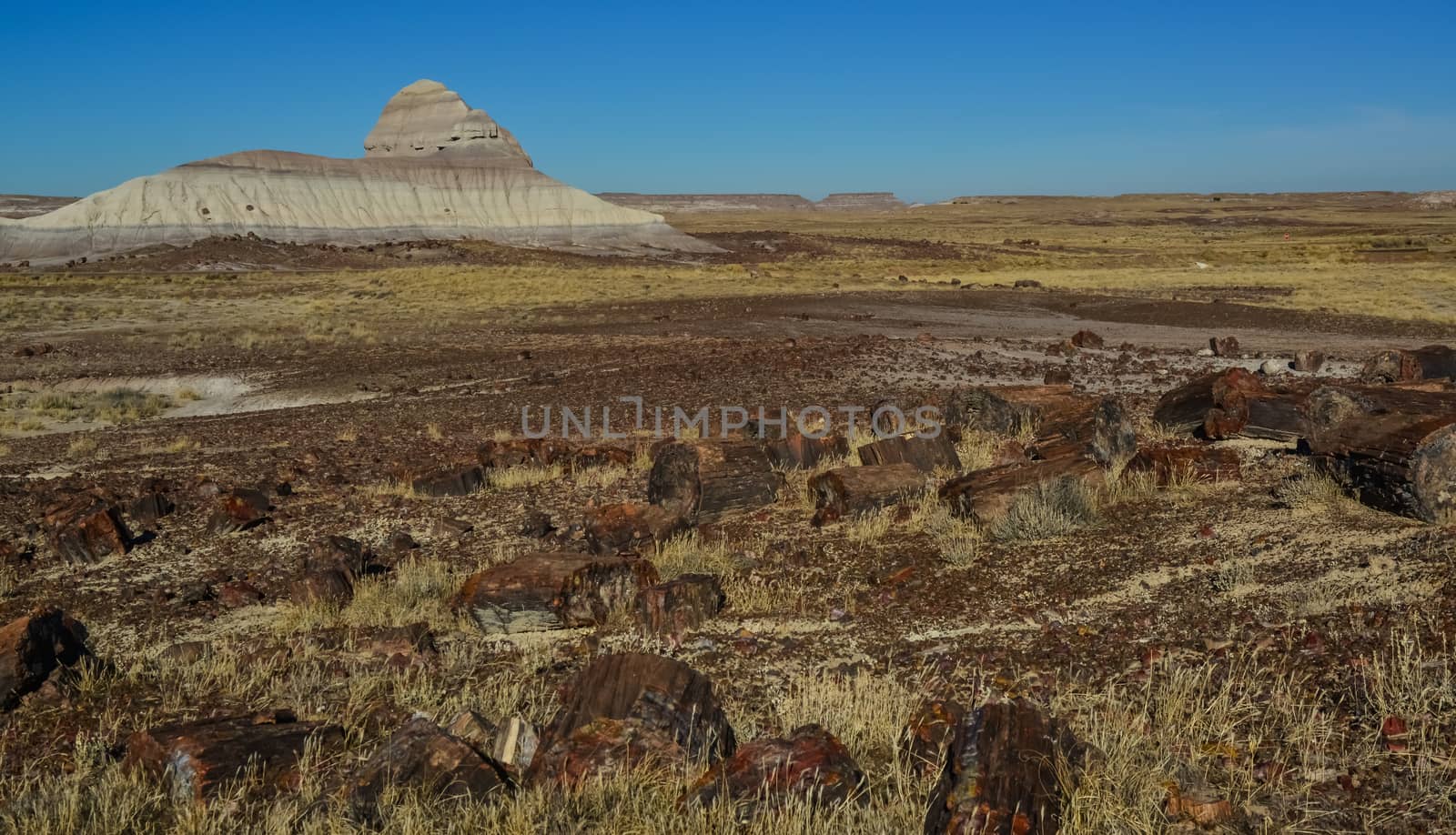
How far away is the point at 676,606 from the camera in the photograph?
20.5 ft

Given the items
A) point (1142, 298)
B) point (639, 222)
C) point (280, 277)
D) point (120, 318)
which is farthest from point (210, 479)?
point (639, 222)

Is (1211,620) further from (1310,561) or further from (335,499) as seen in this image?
(335,499)

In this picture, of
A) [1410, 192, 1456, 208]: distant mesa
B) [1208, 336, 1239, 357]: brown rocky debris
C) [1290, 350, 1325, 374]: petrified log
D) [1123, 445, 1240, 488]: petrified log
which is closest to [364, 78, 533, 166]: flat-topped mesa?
[1208, 336, 1239, 357]: brown rocky debris

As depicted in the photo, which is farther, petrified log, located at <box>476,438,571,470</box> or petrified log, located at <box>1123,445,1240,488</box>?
petrified log, located at <box>476,438,571,470</box>

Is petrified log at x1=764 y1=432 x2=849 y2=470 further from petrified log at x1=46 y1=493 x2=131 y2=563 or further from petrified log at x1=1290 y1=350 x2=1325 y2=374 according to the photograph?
petrified log at x1=1290 y1=350 x2=1325 y2=374

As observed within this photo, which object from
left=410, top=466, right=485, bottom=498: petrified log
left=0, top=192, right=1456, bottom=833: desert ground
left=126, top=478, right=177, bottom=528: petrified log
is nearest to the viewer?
left=0, top=192, right=1456, bottom=833: desert ground

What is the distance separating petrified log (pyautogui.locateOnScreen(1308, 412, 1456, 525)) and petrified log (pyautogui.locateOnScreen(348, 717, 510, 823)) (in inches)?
235

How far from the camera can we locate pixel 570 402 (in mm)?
16266

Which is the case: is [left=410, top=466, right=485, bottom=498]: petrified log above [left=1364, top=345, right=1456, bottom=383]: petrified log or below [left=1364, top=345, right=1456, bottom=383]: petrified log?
below

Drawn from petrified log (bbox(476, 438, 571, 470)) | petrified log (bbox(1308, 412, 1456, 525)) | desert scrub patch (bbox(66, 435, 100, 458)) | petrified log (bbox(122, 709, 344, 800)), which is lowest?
desert scrub patch (bbox(66, 435, 100, 458))

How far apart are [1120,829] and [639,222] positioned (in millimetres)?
71931

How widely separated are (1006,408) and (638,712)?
28.0ft

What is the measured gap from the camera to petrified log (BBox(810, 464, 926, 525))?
335 inches

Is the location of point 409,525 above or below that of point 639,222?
below
